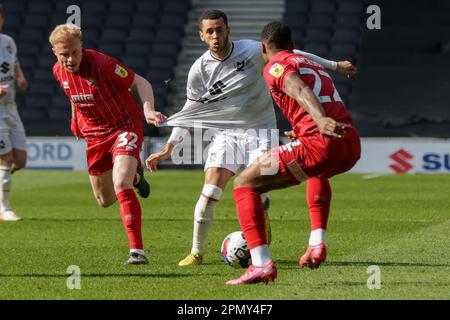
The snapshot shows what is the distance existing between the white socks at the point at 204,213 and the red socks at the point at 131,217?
1.44 ft

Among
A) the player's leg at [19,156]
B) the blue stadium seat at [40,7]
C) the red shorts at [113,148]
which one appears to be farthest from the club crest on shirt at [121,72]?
the blue stadium seat at [40,7]

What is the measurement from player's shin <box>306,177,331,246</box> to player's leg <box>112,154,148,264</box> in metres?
1.46

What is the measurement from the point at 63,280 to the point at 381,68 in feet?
61.1

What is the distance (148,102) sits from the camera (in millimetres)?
8414

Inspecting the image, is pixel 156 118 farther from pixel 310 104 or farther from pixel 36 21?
pixel 36 21

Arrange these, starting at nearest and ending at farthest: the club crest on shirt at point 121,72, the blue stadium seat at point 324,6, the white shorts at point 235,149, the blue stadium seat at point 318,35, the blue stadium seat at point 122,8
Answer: the white shorts at point 235,149
the club crest on shirt at point 121,72
the blue stadium seat at point 318,35
the blue stadium seat at point 324,6
the blue stadium seat at point 122,8

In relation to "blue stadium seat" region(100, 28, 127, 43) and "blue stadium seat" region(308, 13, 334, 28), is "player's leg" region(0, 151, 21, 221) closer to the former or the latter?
"blue stadium seat" region(100, 28, 127, 43)

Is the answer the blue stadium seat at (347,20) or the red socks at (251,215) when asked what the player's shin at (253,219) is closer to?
the red socks at (251,215)

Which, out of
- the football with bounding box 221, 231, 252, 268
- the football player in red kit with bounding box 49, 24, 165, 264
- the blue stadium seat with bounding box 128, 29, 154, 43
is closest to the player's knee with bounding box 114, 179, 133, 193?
the football player in red kit with bounding box 49, 24, 165, 264

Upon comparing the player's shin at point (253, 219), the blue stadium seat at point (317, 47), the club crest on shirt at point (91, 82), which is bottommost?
the player's shin at point (253, 219)

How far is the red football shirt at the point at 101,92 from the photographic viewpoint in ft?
29.2

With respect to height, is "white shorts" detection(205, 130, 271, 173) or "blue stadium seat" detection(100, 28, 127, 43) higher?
"blue stadium seat" detection(100, 28, 127, 43)

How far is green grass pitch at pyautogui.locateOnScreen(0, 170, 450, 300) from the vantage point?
705cm

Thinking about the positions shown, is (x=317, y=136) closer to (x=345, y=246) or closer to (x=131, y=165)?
(x=131, y=165)
